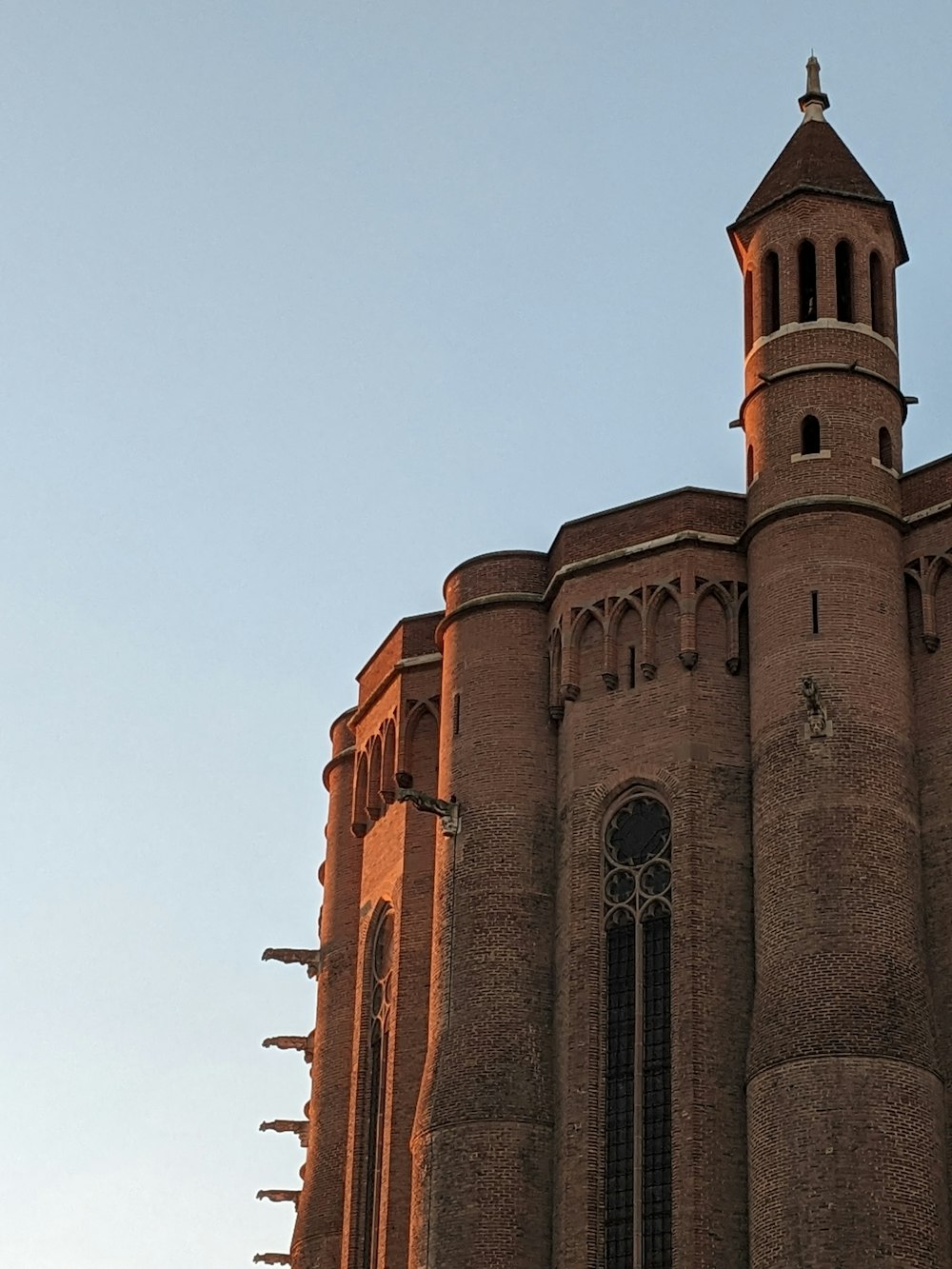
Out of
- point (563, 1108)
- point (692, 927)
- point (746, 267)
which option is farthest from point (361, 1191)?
point (746, 267)

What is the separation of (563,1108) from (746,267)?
14137 mm

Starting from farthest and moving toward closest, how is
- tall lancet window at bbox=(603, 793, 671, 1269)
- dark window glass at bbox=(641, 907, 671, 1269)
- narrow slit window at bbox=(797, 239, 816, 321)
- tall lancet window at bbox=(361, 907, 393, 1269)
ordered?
narrow slit window at bbox=(797, 239, 816, 321), tall lancet window at bbox=(361, 907, 393, 1269), tall lancet window at bbox=(603, 793, 671, 1269), dark window glass at bbox=(641, 907, 671, 1269)

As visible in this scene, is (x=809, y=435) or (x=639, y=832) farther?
(x=809, y=435)

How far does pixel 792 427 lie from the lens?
36.1 meters

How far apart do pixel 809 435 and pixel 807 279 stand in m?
3.10

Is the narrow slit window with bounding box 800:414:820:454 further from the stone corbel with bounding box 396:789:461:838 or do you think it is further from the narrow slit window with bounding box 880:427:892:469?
the stone corbel with bounding box 396:789:461:838

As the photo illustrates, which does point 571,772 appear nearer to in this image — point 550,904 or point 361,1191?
point 550,904

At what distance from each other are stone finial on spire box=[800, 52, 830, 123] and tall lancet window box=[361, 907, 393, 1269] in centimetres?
1524

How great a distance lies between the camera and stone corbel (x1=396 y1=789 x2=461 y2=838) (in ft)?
117

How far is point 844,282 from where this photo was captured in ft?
124

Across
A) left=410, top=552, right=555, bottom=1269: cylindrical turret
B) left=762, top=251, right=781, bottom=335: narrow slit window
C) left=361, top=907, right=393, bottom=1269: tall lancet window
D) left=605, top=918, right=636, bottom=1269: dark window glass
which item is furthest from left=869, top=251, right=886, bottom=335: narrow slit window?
left=361, top=907, right=393, bottom=1269: tall lancet window

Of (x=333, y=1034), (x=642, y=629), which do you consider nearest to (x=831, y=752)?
(x=642, y=629)

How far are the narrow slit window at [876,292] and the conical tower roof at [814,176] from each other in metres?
0.93

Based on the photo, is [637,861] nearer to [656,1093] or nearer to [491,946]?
[491,946]
